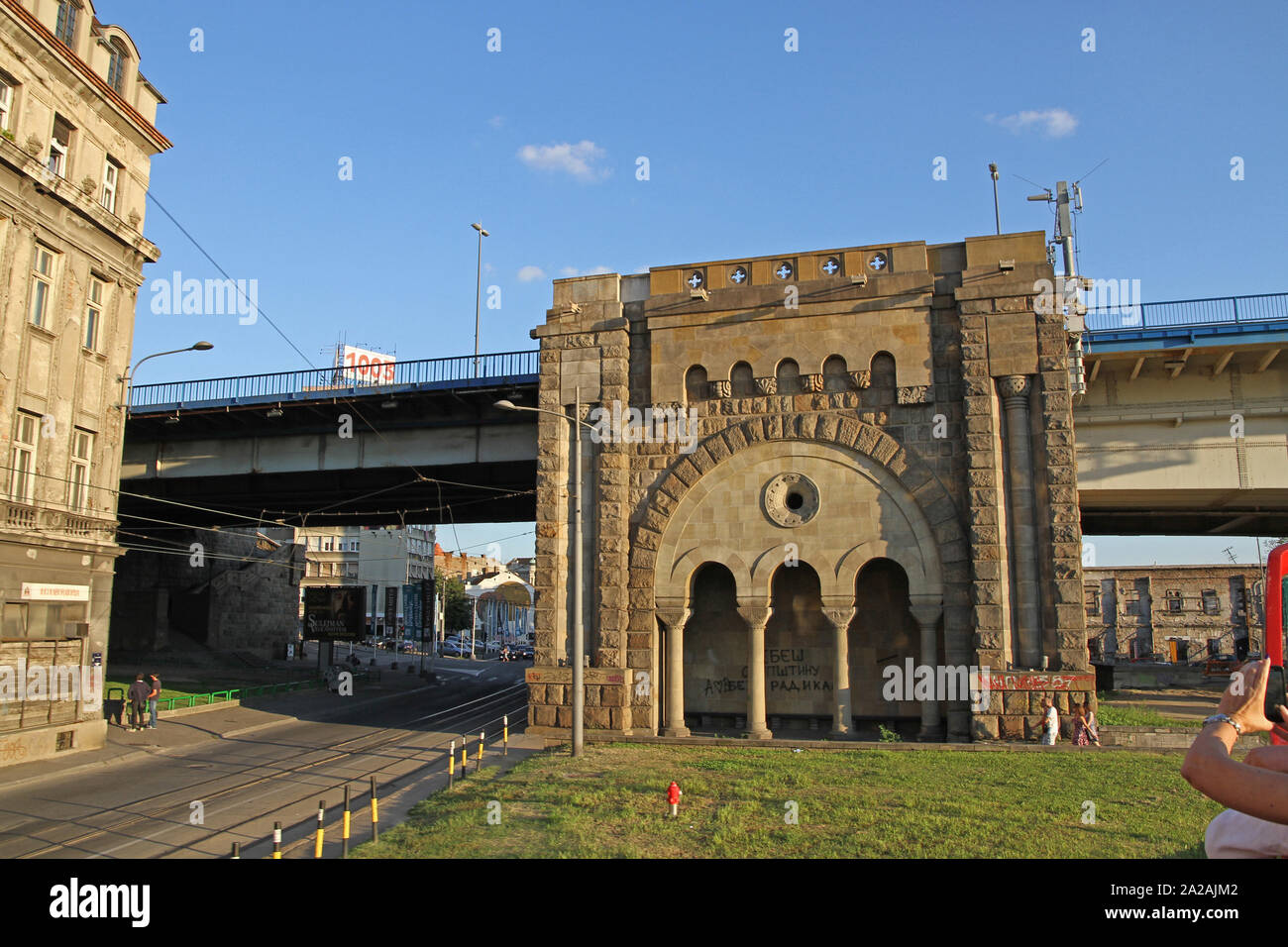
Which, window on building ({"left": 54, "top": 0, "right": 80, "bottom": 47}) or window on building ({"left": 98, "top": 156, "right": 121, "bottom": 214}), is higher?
window on building ({"left": 54, "top": 0, "right": 80, "bottom": 47})

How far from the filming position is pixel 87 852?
13656 millimetres

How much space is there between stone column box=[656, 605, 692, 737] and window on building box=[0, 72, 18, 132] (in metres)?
22.0

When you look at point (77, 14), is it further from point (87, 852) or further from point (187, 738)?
point (87, 852)

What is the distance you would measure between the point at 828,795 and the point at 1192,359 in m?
18.6

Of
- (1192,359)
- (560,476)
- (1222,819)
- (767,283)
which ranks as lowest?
(1222,819)

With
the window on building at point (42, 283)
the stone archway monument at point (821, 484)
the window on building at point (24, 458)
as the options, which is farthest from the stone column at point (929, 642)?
the window on building at point (42, 283)

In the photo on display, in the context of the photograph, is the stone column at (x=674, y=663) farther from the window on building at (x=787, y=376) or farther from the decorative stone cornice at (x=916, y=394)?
the decorative stone cornice at (x=916, y=394)

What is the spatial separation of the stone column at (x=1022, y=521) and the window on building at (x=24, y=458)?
26381 millimetres

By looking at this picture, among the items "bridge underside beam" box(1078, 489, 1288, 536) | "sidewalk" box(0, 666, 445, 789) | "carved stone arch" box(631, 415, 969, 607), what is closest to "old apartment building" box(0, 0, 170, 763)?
"sidewalk" box(0, 666, 445, 789)

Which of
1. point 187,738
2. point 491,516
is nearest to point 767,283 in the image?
point 187,738

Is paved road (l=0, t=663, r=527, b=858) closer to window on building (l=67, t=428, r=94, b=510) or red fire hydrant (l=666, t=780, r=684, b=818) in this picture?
red fire hydrant (l=666, t=780, r=684, b=818)

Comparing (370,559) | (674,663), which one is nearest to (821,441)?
(674,663)

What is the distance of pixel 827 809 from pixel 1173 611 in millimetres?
69361

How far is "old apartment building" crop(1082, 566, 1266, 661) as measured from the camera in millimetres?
68312
